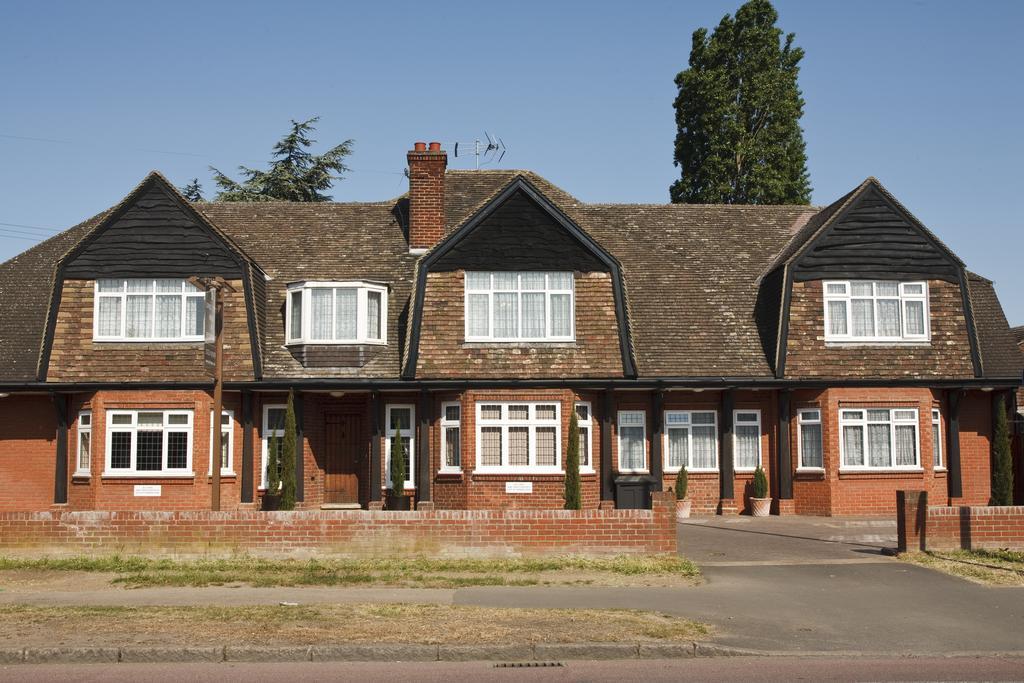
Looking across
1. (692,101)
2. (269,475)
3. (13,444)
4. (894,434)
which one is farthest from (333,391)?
(692,101)

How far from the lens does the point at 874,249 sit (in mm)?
25891

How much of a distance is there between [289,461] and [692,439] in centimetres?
975

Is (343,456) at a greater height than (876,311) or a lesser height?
lesser

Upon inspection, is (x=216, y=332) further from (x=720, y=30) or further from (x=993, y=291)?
(x=720, y=30)

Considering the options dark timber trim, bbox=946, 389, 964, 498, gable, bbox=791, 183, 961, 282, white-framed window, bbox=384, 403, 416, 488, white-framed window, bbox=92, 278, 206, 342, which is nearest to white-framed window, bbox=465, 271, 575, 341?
white-framed window, bbox=384, 403, 416, 488

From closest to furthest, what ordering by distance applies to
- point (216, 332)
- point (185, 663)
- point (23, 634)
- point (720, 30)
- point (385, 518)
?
point (185, 663) → point (23, 634) → point (385, 518) → point (216, 332) → point (720, 30)

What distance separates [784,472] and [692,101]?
2496 centimetres

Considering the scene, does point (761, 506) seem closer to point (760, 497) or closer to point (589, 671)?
point (760, 497)

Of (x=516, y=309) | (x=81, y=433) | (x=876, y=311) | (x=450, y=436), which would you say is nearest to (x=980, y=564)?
(x=876, y=311)

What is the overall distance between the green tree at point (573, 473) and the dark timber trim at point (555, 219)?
2.58 m

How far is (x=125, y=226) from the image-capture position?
25031 millimetres

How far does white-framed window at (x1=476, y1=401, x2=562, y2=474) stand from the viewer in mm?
24500

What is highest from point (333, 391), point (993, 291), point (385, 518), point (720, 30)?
point (720, 30)

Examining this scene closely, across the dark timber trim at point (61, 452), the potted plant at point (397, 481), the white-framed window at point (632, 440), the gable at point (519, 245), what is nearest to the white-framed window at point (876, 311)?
the white-framed window at point (632, 440)
